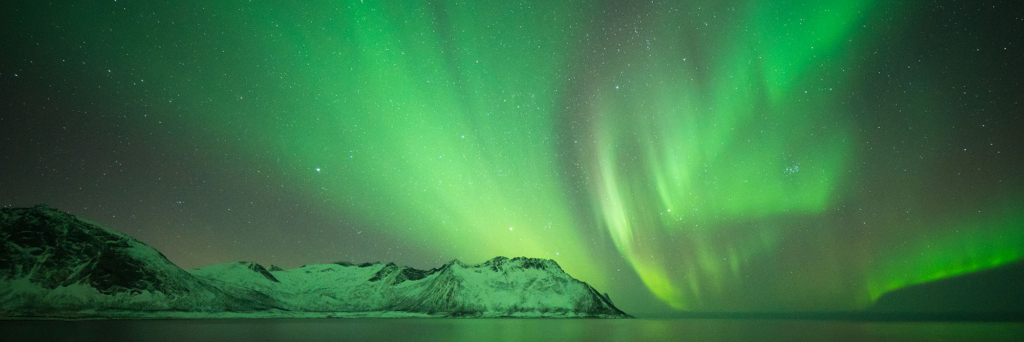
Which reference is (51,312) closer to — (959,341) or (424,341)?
(424,341)

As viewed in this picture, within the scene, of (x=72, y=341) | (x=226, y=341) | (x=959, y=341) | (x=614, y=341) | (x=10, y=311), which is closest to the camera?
(x=72, y=341)

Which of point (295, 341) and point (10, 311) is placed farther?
point (10, 311)

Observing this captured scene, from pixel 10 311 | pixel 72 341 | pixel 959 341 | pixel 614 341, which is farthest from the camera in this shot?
pixel 10 311

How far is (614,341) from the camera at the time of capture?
221 feet

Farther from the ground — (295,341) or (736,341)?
(736,341)

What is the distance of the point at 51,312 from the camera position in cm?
19738

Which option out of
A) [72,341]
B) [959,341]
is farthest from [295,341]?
[959,341]

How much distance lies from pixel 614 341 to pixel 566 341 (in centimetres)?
659

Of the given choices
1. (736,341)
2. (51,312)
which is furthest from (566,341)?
(51,312)

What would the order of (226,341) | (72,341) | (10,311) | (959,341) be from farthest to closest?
(10,311)
(959,341)
(226,341)
(72,341)

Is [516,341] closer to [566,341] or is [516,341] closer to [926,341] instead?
[566,341]

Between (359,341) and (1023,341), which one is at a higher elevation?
(1023,341)

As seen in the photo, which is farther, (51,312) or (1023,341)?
(51,312)

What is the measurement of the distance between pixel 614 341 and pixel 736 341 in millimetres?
17894
